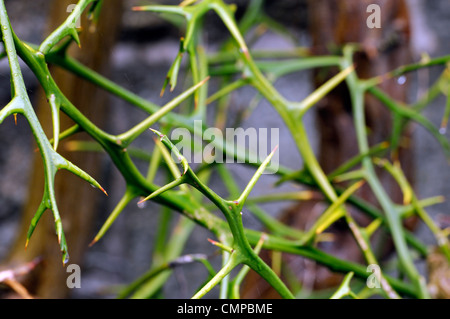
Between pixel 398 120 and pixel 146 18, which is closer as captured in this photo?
pixel 398 120

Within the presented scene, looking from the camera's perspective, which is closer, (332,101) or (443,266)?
(443,266)

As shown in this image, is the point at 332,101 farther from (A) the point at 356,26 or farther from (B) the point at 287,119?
(B) the point at 287,119

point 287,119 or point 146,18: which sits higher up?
point 146,18
